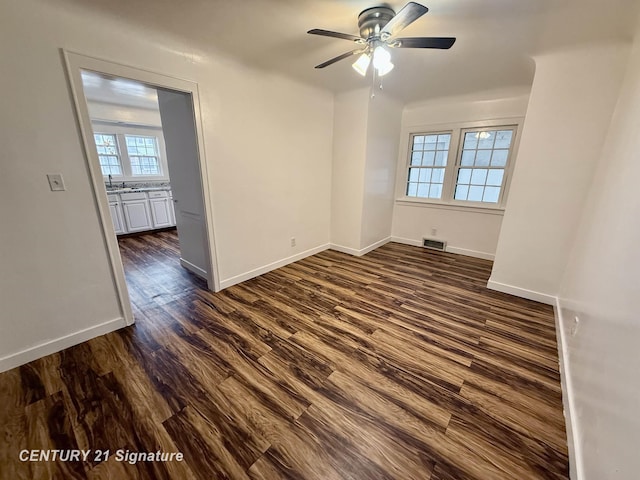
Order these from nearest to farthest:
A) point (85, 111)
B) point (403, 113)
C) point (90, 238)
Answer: point (85, 111) < point (90, 238) < point (403, 113)

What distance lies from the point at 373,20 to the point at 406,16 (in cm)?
45

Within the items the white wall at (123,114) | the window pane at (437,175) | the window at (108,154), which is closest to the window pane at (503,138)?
the window pane at (437,175)

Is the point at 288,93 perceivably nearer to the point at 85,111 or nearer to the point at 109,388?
the point at 85,111

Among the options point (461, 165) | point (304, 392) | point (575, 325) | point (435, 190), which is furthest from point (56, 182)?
point (461, 165)

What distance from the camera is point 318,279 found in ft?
10.7

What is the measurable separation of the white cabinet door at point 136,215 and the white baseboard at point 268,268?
3387mm

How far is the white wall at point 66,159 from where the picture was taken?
5.35 feet

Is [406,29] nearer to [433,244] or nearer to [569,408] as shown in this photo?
[569,408]

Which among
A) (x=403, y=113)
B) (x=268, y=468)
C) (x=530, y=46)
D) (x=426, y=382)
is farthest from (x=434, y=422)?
(x=403, y=113)

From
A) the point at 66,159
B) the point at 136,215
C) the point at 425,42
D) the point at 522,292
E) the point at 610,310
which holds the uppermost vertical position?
the point at 425,42

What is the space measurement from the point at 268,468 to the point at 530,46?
3.77 m

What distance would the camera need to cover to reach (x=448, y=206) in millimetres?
4230

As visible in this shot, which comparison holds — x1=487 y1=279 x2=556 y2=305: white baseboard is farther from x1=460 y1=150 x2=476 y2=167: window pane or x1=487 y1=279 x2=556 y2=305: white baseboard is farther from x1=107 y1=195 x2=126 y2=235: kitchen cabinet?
x1=107 y1=195 x2=126 y2=235: kitchen cabinet

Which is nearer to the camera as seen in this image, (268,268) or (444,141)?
(268,268)
